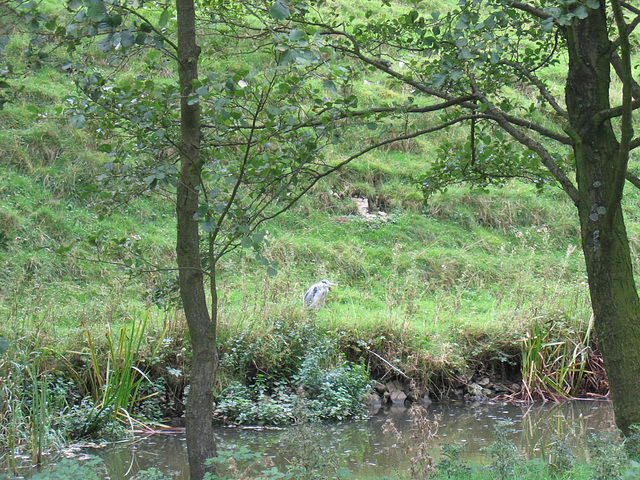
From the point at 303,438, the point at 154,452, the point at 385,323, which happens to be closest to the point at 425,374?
the point at 385,323

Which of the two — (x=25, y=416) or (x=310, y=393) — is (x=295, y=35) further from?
(x=310, y=393)

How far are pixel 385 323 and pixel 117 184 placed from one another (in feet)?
16.4

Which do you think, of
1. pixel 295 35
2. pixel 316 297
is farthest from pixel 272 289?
pixel 295 35

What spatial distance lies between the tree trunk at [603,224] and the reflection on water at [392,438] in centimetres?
102

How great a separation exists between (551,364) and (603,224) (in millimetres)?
4703

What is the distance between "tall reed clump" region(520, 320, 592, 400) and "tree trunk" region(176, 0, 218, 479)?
Result: 17.6 feet

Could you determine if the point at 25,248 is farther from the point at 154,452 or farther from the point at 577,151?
the point at 577,151

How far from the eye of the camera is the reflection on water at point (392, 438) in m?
5.72

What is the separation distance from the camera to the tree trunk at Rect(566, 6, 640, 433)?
4074mm

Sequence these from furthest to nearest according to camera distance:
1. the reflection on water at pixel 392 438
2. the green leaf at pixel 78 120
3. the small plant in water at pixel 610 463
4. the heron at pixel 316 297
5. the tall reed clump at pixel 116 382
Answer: the heron at pixel 316 297 < the tall reed clump at pixel 116 382 < the reflection on water at pixel 392 438 < the small plant in water at pixel 610 463 < the green leaf at pixel 78 120

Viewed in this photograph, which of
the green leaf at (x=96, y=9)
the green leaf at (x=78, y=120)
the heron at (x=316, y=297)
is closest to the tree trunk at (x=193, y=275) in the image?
the green leaf at (x=78, y=120)

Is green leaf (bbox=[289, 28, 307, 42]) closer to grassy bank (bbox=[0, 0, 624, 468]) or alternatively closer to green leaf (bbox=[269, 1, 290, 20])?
green leaf (bbox=[269, 1, 290, 20])

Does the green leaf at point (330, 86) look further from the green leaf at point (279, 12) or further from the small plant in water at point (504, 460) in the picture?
the small plant in water at point (504, 460)

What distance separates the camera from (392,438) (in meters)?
6.50
